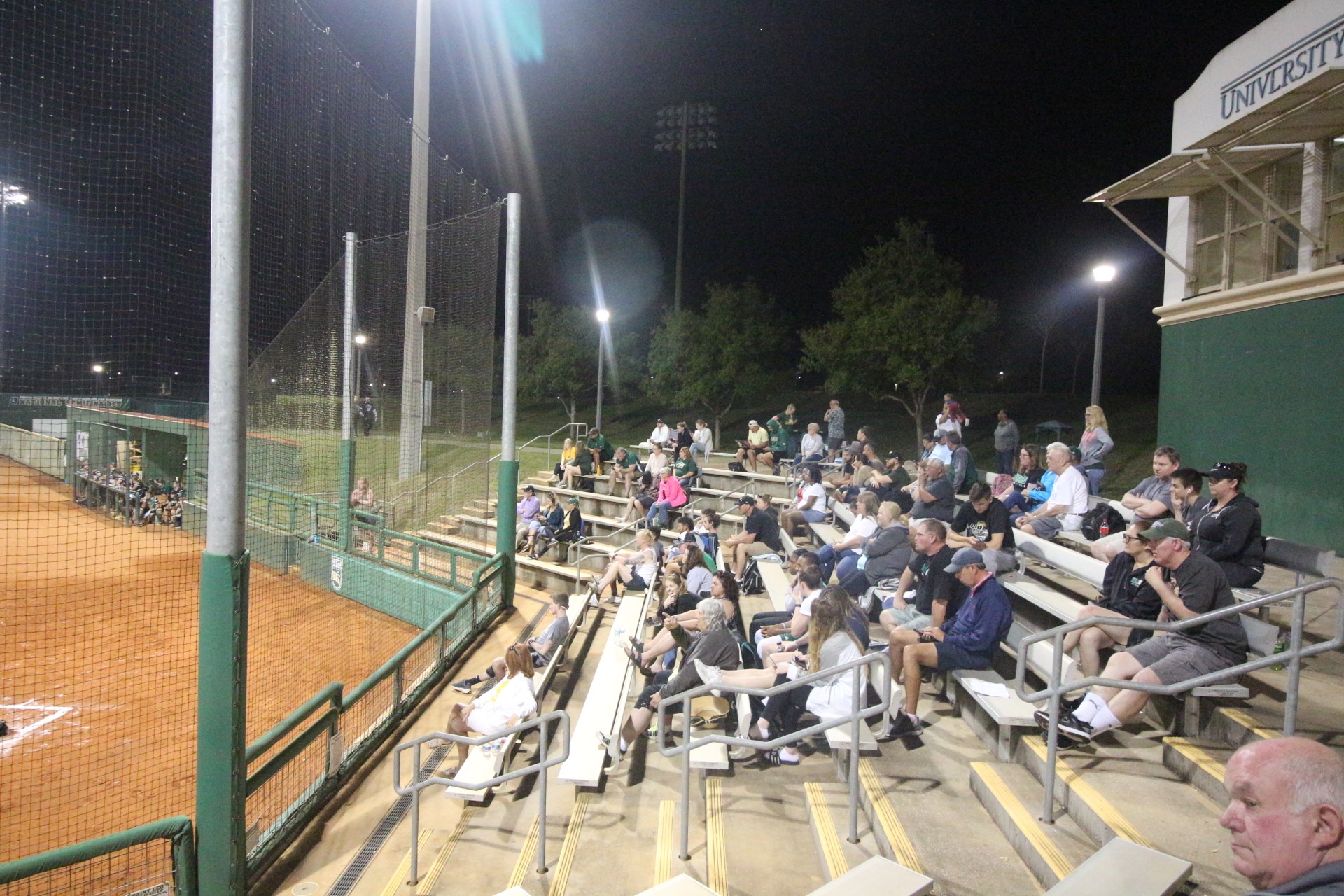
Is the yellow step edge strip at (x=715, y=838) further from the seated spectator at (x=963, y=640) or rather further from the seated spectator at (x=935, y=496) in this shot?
the seated spectator at (x=935, y=496)

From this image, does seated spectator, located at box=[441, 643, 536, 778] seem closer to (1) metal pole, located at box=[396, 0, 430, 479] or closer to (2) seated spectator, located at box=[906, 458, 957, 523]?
(2) seated spectator, located at box=[906, 458, 957, 523]

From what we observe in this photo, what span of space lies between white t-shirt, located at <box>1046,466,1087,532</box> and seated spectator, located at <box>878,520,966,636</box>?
2397 mm

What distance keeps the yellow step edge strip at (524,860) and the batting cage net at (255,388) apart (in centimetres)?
169

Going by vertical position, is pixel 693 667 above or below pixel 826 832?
above

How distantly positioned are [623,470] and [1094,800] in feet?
46.0

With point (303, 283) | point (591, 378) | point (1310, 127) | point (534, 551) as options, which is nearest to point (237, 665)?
point (303, 283)

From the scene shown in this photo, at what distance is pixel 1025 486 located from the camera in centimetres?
1059

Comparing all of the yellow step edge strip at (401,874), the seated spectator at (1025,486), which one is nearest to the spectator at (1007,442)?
the seated spectator at (1025,486)

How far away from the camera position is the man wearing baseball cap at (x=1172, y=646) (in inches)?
162

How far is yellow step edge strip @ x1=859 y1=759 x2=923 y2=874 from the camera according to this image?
363cm

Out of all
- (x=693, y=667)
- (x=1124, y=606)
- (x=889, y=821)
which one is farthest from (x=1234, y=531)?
(x=693, y=667)

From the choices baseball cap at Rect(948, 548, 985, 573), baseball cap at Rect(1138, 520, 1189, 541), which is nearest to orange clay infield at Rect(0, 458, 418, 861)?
baseball cap at Rect(948, 548, 985, 573)

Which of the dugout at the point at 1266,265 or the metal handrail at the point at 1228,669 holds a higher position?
the dugout at the point at 1266,265

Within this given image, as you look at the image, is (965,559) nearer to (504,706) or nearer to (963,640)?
(963,640)
